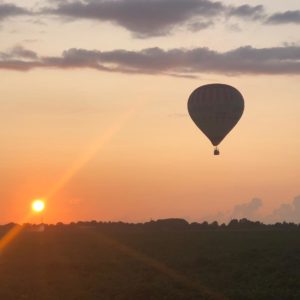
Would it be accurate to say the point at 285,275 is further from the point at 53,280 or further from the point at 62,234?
the point at 62,234

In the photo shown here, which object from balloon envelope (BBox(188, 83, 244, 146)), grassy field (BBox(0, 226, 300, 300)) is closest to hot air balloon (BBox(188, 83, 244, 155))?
balloon envelope (BBox(188, 83, 244, 146))

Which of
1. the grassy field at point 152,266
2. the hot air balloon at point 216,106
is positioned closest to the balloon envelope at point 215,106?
the hot air balloon at point 216,106

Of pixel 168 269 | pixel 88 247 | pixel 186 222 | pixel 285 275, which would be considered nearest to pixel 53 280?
pixel 168 269

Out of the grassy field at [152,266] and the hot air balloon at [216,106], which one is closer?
the grassy field at [152,266]

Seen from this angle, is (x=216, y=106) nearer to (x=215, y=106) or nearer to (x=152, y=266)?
(x=215, y=106)

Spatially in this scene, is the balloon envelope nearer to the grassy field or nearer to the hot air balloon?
the hot air balloon

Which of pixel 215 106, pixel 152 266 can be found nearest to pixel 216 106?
pixel 215 106

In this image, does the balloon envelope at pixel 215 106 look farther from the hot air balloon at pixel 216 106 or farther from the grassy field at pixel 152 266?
the grassy field at pixel 152 266
